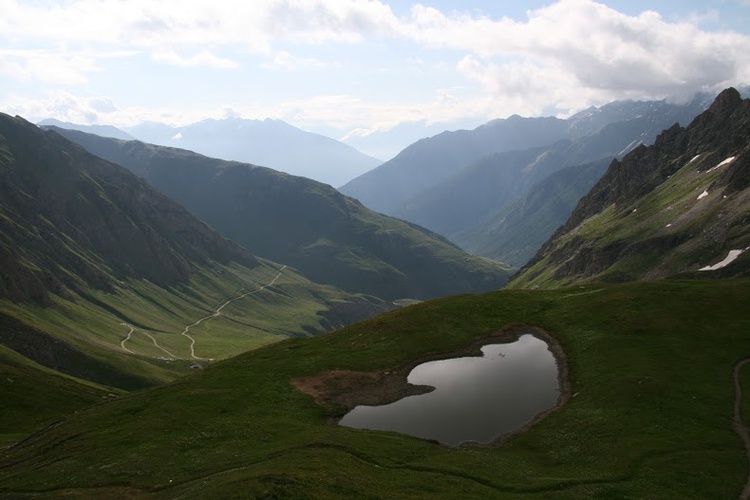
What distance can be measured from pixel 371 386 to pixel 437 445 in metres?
20.4

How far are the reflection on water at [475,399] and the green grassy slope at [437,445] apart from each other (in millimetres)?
3348

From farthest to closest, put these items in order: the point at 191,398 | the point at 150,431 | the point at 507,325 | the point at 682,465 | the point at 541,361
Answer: the point at 507,325 → the point at 541,361 → the point at 191,398 → the point at 150,431 → the point at 682,465

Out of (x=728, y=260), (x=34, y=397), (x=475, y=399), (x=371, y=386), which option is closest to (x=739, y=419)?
(x=475, y=399)

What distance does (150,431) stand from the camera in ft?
202

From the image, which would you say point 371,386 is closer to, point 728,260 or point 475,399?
point 475,399

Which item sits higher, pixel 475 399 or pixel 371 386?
pixel 475 399

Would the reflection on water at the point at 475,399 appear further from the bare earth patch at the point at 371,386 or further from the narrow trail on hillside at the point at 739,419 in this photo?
the narrow trail on hillside at the point at 739,419

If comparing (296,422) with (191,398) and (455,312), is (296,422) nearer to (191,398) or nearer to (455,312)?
(191,398)

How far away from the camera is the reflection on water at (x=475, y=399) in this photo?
208ft

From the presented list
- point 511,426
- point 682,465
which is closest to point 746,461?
point 682,465

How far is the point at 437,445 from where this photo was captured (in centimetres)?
5747

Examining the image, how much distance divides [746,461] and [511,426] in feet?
69.1

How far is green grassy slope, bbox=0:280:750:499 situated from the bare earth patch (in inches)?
61.9

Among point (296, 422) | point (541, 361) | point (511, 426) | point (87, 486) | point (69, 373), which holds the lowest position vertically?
point (69, 373)
